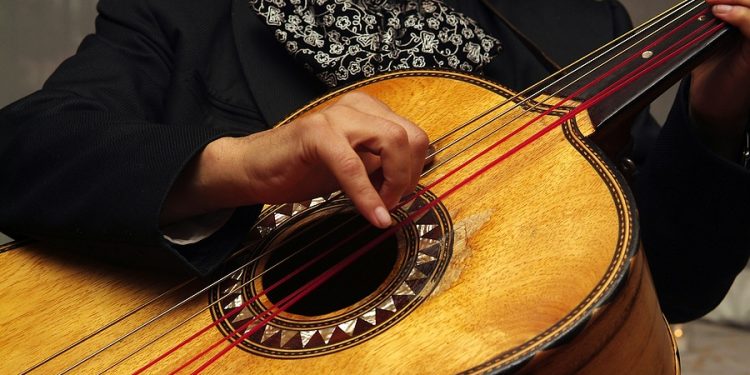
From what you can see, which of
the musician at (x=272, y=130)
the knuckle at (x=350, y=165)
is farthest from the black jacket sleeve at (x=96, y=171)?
the knuckle at (x=350, y=165)

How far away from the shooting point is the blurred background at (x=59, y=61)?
6.17 feet

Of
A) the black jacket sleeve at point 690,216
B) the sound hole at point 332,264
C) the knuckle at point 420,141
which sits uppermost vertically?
the knuckle at point 420,141

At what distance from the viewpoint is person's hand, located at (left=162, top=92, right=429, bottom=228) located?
2.62 ft

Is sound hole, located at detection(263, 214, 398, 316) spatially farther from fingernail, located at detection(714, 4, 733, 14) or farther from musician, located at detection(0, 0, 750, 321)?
fingernail, located at detection(714, 4, 733, 14)

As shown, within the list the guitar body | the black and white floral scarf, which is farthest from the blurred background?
the guitar body

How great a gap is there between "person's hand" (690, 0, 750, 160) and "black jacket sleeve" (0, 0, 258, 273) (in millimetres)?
692

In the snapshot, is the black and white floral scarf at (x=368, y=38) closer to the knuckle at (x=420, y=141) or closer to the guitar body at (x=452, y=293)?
the guitar body at (x=452, y=293)

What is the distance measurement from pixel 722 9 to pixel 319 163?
Result: 61 centimetres

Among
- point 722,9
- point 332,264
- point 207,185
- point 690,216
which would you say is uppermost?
point 722,9

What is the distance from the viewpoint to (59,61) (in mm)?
1934

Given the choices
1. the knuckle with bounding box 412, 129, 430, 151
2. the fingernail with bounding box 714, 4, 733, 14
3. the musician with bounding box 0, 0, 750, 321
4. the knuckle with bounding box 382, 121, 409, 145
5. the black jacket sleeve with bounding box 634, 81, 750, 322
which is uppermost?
the fingernail with bounding box 714, 4, 733, 14

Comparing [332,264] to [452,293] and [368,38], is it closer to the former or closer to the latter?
[452,293]

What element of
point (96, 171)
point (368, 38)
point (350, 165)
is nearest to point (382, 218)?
point (350, 165)

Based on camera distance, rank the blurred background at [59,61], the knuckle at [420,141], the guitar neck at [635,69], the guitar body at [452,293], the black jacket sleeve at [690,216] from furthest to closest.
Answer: the blurred background at [59,61] → the black jacket sleeve at [690,216] → the guitar neck at [635,69] → the knuckle at [420,141] → the guitar body at [452,293]
